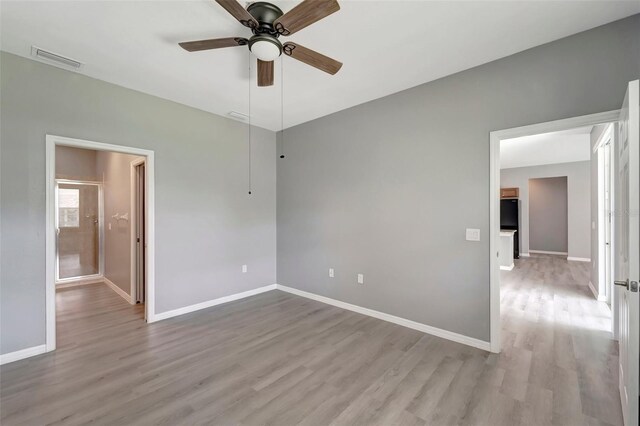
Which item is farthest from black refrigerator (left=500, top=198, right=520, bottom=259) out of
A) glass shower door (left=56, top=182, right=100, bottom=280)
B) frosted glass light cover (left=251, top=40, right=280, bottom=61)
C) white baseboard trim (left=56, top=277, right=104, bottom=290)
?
Result: glass shower door (left=56, top=182, right=100, bottom=280)

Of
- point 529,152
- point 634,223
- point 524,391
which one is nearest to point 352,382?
point 524,391

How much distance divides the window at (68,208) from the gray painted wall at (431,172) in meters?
4.93

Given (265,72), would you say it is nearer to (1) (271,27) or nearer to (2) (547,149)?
(1) (271,27)

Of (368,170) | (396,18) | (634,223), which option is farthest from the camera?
(368,170)

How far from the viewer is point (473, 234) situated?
2848 millimetres

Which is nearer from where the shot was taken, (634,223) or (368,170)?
(634,223)

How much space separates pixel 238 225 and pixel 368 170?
2288 millimetres

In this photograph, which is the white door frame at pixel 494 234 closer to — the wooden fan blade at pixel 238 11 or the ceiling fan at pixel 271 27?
the ceiling fan at pixel 271 27

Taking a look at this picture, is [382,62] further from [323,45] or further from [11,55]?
[11,55]

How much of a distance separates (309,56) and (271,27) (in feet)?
1.13

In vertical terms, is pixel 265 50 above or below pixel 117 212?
above

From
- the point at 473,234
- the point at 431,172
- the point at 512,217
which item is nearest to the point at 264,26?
the point at 431,172

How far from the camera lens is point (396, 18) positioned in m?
2.12

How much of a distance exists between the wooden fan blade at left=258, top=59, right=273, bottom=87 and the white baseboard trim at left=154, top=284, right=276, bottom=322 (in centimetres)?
315
